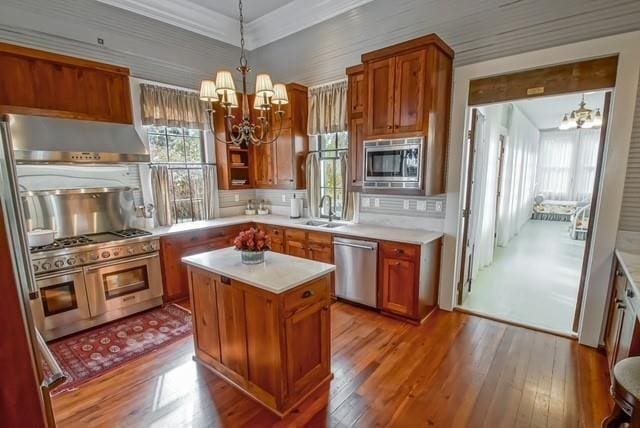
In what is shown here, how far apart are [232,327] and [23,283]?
132cm

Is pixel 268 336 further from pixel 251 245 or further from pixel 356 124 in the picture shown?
pixel 356 124

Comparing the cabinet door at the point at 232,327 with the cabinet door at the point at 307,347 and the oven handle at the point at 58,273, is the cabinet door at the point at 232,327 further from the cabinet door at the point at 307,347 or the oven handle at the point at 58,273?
the oven handle at the point at 58,273

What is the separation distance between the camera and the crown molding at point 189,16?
12.3 ft

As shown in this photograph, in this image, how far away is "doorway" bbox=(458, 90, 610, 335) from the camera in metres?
3.43

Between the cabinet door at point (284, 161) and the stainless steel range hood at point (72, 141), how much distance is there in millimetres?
1798

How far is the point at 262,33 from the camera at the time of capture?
15.7 ft

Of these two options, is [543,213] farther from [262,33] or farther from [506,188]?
[262,33]

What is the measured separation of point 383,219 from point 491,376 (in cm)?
203

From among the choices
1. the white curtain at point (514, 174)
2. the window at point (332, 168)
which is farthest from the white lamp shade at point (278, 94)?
the white curtain at point (514, 174)

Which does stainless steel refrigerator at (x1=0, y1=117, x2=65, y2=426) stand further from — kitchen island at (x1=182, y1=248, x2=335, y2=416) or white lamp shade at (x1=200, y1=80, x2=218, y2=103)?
white lamp shade at (x1=200, y1=80, x2=218, y2=103)

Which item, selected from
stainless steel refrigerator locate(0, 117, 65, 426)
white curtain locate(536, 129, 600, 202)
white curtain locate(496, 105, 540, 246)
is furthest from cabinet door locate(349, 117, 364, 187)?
white curtain locate(536, 129, 600, 202)

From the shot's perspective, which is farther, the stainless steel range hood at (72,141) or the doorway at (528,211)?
the doorway at (528,211)

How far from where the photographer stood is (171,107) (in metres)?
4.08

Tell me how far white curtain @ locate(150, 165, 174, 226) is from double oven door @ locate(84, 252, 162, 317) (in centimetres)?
73
